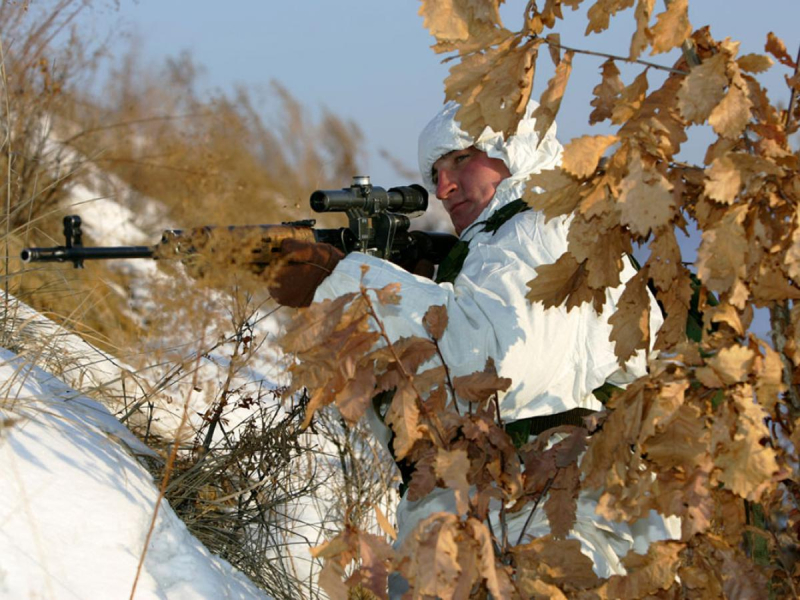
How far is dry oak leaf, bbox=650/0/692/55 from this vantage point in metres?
1.53

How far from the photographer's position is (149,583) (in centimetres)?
187

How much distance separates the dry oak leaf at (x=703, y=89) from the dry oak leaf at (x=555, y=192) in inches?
8.8

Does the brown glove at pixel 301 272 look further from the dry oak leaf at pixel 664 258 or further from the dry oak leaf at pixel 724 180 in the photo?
the dry oak leaf at pixel 724 180

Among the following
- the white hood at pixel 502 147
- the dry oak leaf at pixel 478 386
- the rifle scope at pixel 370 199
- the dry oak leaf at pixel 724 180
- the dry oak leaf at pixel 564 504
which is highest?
the white hood at pixel 502 147

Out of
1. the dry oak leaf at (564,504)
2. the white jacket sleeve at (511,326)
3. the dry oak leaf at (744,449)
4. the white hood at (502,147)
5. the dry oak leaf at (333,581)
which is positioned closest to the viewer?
the dry oak leaf at (744,449)

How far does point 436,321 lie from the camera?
1861 mm

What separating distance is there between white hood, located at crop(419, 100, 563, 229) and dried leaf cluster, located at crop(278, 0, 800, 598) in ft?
2.99

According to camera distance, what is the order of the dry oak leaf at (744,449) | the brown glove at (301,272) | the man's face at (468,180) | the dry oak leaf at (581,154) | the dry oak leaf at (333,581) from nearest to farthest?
the dry oak leaf at (744,449) < the dry oak leaf at (581,154) < the dry oak leaf at (333,581) < the brown glove at (301,272) < the man's face at (468,180)

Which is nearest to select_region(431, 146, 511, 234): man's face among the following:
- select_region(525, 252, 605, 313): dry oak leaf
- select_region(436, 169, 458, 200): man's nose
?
select_region(436, 169, 458, 200): man's nose

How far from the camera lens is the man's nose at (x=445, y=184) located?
113 inches

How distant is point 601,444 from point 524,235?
2.86 feet

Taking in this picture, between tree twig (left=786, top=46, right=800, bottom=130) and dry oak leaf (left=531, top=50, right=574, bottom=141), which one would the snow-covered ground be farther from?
tree twig (left=786, top=46, right=800, bottom=130)

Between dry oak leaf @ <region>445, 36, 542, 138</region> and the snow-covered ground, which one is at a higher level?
dry oak leaf @ <region>445, 36, 542, 138</region>

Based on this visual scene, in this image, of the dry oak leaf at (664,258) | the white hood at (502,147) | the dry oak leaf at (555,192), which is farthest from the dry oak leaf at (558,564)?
the white hood at (502,147)
